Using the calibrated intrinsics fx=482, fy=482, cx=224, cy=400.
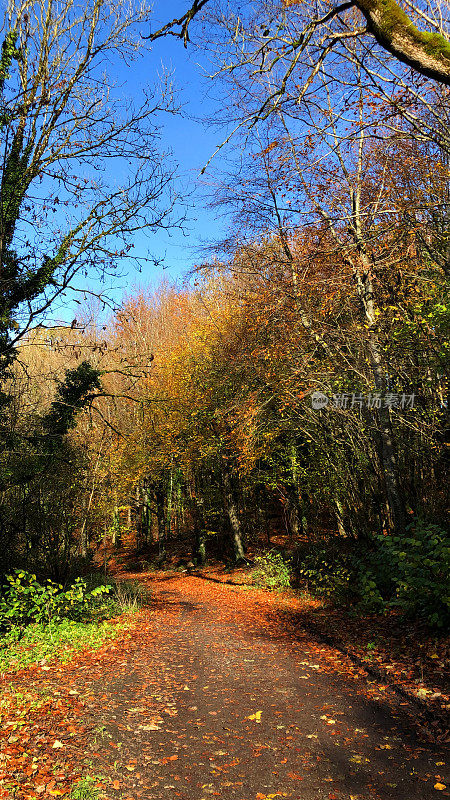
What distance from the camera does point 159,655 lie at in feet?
24.3

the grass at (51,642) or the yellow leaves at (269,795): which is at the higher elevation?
the yellow leaves at (269,795)

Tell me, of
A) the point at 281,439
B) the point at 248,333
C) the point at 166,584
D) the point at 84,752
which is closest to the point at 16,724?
the point at 84,752

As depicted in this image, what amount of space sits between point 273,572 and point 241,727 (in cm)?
920

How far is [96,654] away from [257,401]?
6642 mm

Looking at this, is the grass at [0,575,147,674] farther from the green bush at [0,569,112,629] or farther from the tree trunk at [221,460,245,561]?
the tree trunk at [221,460,245,561]

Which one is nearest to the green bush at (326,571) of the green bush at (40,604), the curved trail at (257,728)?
the curved trail at (257,728)

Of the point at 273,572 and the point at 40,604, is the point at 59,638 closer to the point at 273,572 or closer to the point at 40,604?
the point at 40,604

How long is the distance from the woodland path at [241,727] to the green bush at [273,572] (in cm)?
520

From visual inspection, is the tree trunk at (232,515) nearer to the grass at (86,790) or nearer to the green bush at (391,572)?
the green bush at (391,572)

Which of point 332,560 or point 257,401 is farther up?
point 257,401

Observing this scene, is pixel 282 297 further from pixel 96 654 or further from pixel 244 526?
pixel 244 526

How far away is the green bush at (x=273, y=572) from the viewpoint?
13.0 metres

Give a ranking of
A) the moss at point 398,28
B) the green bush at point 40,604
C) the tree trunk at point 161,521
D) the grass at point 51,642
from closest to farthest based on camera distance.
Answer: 1. the moss at point 398,28
2. the grass at point 51,642
3. the green bush at point 40,604
4. the tree trunk at point 161,521

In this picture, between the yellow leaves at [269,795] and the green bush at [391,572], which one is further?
the green bush at [391,572]
